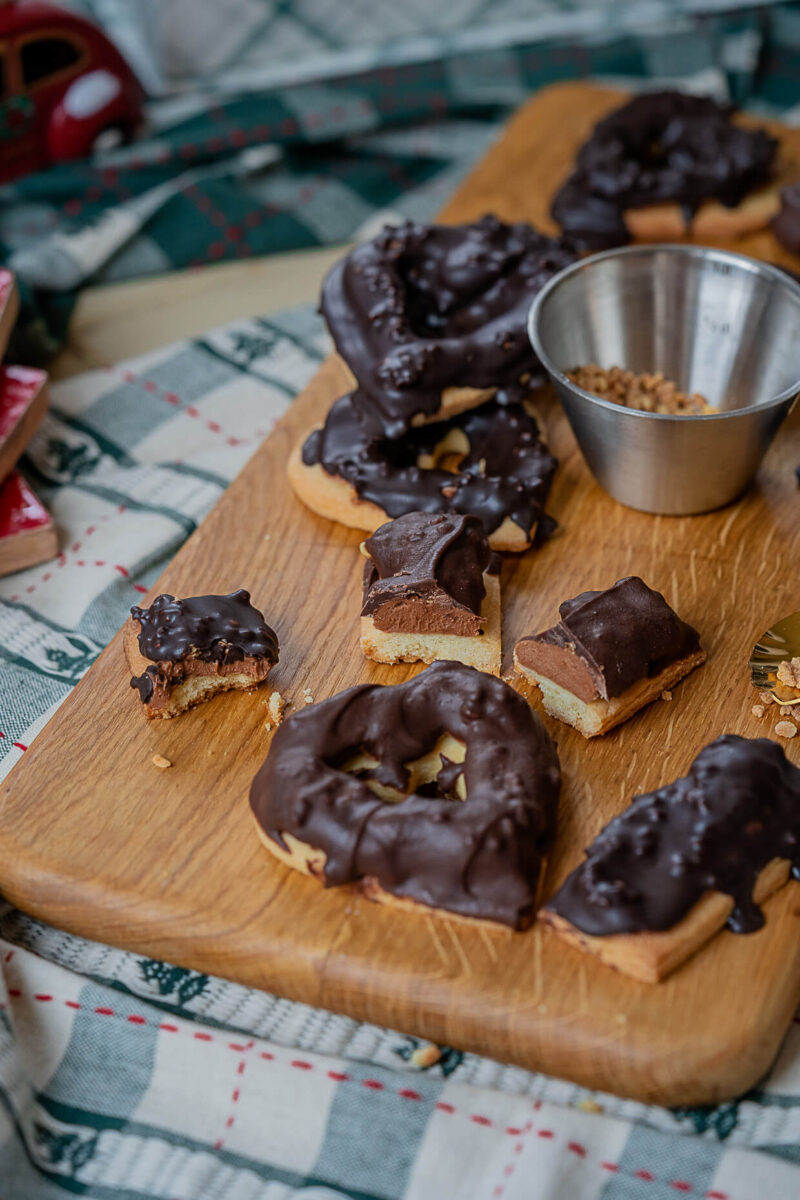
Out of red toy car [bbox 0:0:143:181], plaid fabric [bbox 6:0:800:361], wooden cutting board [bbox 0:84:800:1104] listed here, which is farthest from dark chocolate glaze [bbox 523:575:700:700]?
red toy car [bbox 0:0:143:181]

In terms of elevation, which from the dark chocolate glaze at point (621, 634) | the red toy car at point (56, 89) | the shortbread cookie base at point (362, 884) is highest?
the red toy car at point (56, 89)

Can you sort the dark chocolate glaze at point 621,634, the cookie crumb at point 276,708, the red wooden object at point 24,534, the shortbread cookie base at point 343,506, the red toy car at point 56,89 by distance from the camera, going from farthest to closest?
the red toy car at point 56,89, the red wooden object at point 24,534, the shortbread cookie base at point 343,506, the cookie crumb at point 276,708, the dark chocolate glaze at point 621,634

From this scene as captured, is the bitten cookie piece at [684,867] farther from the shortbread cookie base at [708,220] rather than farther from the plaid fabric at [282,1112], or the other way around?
the shortbread cookie base at [708,220]

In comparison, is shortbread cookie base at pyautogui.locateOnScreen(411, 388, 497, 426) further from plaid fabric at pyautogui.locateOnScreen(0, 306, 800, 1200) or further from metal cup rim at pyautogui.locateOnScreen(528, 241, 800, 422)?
plaid fabric at pyautogui.locateOnScreen(0, 306, 800, 1200)

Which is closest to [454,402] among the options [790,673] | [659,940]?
[790,673]

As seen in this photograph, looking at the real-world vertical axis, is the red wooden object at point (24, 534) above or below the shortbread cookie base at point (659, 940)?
above

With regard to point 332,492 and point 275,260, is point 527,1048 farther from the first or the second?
point 275,260

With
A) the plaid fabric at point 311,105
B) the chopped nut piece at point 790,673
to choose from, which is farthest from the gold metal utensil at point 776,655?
the plaid fabric at point 311,105

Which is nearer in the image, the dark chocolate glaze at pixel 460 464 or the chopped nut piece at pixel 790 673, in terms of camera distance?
the chopped nut piece at pixel 790 673
